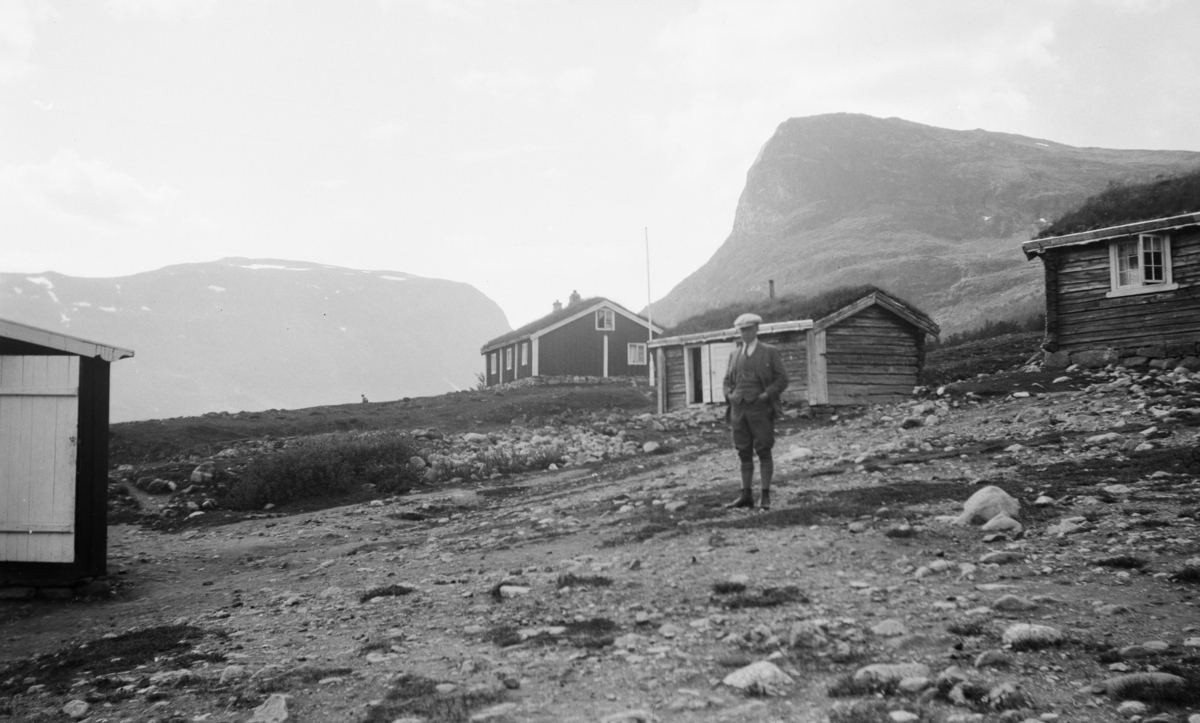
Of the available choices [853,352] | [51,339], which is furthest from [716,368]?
[51,339]

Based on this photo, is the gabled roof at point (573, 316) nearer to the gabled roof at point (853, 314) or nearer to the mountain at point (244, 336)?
the gabled roof at point (853, 314)

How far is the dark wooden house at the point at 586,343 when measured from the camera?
42.7 m

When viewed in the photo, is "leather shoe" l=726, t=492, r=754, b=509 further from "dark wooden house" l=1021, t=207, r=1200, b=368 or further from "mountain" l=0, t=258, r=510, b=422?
"mountain" l=0, t=258, r=510, b=422

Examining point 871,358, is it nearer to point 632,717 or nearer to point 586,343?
point 632,717

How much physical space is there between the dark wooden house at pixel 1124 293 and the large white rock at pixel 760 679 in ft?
58.0

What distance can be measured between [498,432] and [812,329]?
8.70m

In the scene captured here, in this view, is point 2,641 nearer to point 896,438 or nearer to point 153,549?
point 153,549

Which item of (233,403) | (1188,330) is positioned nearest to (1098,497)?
(1188,330)

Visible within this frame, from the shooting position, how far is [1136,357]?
61.7 feet

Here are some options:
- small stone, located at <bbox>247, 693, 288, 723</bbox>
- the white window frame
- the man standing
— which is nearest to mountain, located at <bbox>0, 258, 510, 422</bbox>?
the white window frame

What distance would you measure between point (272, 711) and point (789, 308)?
820 inches

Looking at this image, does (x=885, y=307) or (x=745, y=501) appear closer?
(x=745, y=501)

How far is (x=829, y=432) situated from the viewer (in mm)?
17734

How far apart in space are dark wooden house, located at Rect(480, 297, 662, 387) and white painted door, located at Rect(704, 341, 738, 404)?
55.0 ft
